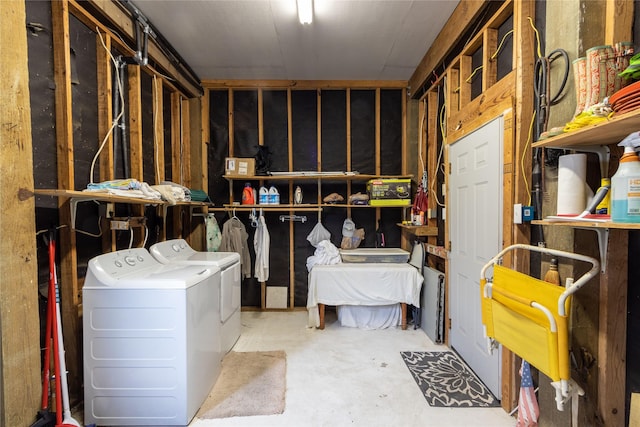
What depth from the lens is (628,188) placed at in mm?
935

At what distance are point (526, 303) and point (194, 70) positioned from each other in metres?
3.86

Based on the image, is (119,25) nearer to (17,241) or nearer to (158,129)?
(158,129)

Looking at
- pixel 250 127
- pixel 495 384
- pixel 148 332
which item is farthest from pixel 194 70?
pixel 495 384

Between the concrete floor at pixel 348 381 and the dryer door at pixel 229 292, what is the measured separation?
1.37ft

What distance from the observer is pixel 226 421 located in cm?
180

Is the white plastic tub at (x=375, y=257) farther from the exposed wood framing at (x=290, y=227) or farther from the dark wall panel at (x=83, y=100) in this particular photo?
the dark wall panel at (x=83, y=100)

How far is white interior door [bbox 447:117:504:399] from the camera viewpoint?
1.96m

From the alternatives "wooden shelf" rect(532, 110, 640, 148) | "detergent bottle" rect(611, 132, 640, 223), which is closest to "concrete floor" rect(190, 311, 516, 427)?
"detergent bottle" rect(611, 132, 640, 223)

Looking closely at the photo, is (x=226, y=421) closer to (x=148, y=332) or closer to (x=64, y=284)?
(x=148, y=332)

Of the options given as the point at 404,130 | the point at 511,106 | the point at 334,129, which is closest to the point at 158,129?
the point at 334,129

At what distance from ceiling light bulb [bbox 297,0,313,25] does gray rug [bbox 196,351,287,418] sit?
9.52 ft

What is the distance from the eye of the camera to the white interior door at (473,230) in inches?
77.0

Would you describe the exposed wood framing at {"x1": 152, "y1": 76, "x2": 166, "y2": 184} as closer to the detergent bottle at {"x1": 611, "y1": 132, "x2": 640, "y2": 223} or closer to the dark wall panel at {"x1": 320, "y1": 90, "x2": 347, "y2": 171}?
the dark wall panel at {"x1": 320, "y1": 90, "x2": 347, "y2": 171}

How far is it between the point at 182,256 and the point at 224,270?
54 centimetres
